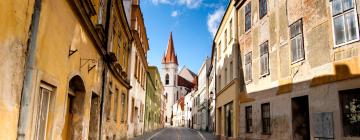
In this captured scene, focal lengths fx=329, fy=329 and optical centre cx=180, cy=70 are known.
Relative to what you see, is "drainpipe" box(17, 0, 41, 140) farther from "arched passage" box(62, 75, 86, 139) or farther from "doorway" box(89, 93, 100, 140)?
"doorway" box(89, 93, 100, 140)

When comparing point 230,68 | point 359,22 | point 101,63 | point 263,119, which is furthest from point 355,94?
point 230,68

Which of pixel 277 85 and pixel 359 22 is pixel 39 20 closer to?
pixel 359 22

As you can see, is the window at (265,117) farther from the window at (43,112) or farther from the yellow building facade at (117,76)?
the window at (43,112)

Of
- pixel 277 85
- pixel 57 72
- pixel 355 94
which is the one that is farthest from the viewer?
pixel 277 85

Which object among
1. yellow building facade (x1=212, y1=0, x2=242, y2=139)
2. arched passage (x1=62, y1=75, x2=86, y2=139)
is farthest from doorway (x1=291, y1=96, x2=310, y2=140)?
arched passage (x1=62, y1=75, x2=86, y2=139)

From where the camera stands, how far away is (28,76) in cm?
561

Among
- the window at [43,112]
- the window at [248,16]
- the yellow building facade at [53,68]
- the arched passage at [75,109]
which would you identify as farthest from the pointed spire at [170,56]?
the window at [43,112]

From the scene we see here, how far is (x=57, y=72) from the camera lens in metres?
7.43

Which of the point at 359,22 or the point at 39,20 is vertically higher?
the point at 359,22

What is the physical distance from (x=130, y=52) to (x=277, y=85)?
36.6 feet

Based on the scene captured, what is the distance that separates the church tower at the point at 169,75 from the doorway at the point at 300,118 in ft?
292

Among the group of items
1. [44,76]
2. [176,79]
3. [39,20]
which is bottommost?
[44,76]

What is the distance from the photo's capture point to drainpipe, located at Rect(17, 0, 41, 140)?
5.46 metres

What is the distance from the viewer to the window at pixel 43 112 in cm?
673
